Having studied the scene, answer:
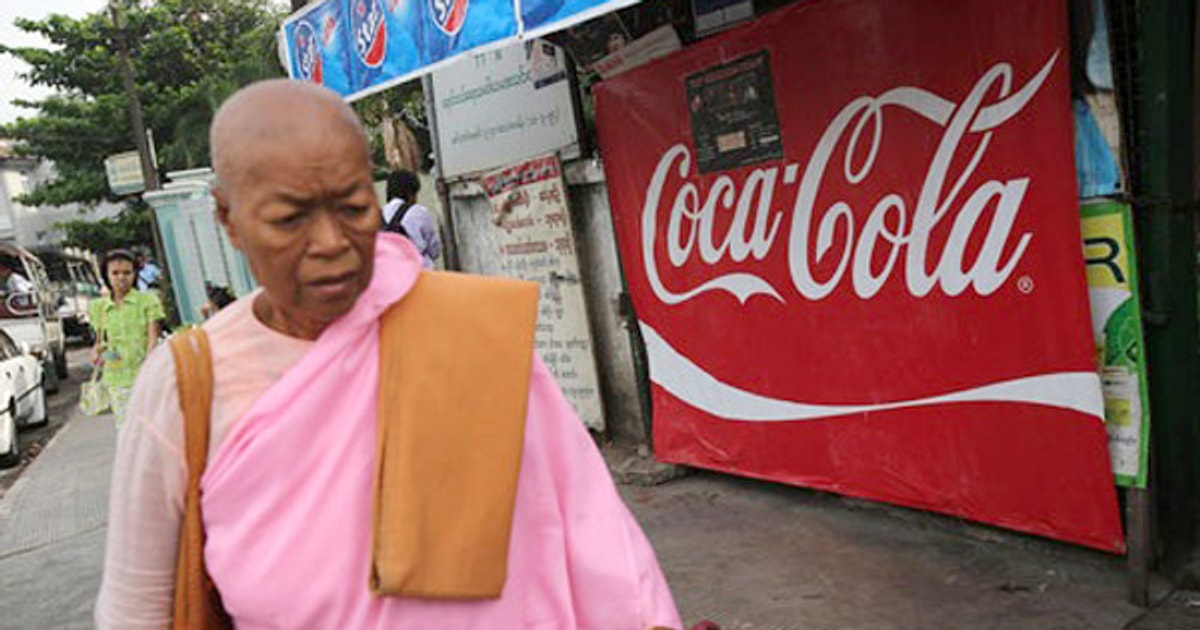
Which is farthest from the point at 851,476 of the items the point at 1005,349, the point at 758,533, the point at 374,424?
the point at 374,424

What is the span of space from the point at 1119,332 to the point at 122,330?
18.3 ft

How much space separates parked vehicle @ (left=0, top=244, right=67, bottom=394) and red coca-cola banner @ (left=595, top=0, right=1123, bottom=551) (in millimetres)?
11249

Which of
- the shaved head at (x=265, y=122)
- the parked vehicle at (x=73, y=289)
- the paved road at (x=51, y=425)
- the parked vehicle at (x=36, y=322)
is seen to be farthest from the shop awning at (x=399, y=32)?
the parked vehicle at (x=73, y=289)

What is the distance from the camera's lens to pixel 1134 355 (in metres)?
3.12

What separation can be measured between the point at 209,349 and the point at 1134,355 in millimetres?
2918

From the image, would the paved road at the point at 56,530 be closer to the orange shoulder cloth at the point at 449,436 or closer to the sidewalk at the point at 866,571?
the sidewalk at the point at 866,571

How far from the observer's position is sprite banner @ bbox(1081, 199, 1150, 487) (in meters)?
3.08

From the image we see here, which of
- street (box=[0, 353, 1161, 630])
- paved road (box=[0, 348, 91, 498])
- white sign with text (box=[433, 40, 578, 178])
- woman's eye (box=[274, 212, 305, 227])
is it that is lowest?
paved road (box=[0, 348, 91, 498])

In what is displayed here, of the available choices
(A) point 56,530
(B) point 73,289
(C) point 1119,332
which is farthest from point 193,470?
(B) point 73,289

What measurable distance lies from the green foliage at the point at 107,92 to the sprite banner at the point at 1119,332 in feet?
66.1

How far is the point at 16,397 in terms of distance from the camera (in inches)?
401

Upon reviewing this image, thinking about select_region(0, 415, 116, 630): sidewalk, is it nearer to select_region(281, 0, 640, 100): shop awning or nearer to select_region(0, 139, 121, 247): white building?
select_region(281, 0, 640, 100): shop awning

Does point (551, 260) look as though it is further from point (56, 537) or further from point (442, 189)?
point (56, 537)

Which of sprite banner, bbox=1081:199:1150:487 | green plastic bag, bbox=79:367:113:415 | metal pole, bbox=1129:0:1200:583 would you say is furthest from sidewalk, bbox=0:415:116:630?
metal pole, bbox=1129:0:1200:583
